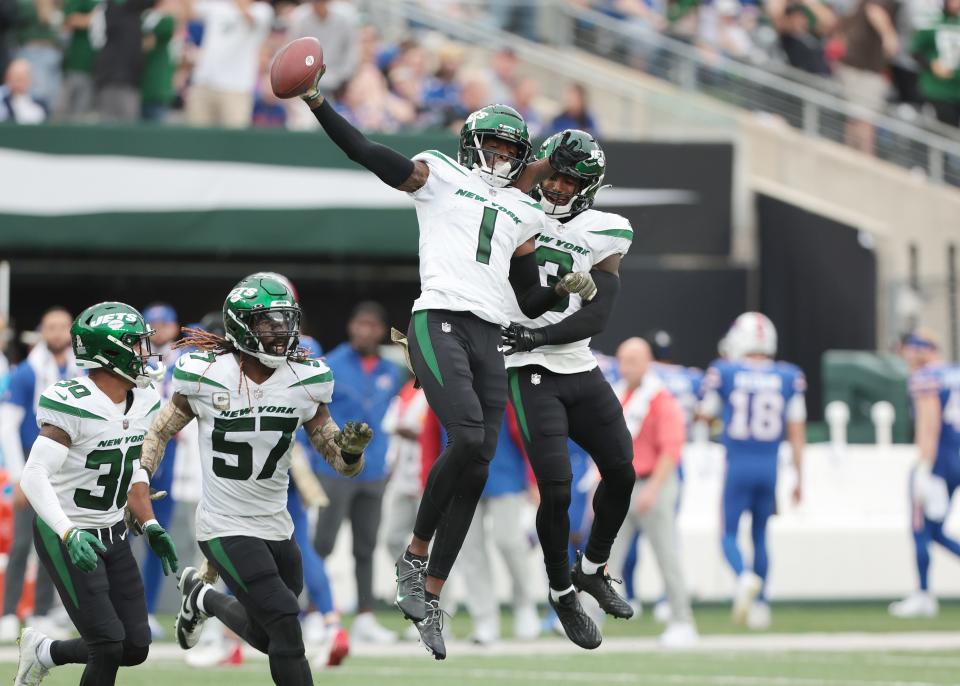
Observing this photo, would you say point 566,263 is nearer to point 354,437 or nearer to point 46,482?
point 354,437

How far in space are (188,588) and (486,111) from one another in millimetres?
2689

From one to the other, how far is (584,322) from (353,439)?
1.21m

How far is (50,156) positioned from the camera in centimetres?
1552

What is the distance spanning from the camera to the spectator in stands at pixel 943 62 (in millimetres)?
19984

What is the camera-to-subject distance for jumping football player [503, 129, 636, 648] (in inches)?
319

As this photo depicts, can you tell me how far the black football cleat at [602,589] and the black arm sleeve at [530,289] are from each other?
133 centimetres

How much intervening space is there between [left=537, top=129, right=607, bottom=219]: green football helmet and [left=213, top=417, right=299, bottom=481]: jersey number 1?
1534mm

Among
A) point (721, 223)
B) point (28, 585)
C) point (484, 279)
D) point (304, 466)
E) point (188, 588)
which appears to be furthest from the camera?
point (721, 223)

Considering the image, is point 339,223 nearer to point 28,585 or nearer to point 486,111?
point 28,585

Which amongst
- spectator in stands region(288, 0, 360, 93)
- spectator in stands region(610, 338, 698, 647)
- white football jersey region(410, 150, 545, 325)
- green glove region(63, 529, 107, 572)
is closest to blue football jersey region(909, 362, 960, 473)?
spectator in stands region(610, 338, 698, 647)

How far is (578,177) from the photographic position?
8.12 meters

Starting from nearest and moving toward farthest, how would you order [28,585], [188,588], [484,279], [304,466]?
1. [484,279]
2. [188,588]
3. [304,466]
4. [28,585]

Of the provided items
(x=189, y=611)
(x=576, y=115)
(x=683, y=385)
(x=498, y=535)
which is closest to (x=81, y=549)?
(x=189, y=611)

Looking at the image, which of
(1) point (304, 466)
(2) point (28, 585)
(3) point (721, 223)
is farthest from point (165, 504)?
(3) point (721, 223)
